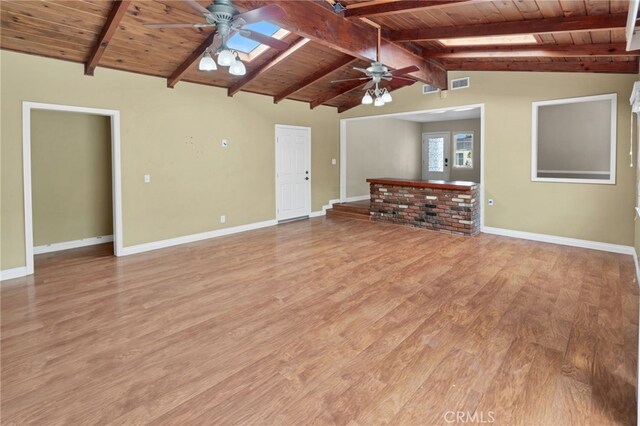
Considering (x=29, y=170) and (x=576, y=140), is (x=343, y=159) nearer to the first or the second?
(x=576, y=140)

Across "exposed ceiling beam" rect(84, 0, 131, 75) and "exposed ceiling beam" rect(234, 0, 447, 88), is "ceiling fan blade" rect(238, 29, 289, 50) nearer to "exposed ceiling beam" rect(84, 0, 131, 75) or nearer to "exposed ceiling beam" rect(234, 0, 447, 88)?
"exposed ceiling beam" rect(234, 0, 447, 88)

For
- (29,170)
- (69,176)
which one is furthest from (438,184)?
(69,176)

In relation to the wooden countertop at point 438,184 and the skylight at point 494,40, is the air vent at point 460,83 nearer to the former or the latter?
the skylight at point 494,40

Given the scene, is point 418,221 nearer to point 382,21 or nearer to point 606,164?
point 382,21

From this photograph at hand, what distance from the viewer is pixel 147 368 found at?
2.46 meters

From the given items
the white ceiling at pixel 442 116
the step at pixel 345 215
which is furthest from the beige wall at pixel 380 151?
the step at pixel 345 215

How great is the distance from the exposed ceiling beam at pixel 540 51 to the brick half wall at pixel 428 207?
7.07 feet

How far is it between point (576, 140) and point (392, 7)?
23.3ft

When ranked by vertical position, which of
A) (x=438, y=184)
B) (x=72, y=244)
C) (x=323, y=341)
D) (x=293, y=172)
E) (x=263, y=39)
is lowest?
(x=323, y=341)

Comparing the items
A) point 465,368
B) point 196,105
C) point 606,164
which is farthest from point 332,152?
point 465,368

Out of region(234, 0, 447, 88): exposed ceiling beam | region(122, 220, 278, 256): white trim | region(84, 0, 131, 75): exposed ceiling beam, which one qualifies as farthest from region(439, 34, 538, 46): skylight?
region(122, 220, 278, 256): white trim

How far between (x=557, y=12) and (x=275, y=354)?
4326 mm

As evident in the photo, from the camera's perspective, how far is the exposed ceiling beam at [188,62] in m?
4.70

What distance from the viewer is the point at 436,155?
38.4 feet
